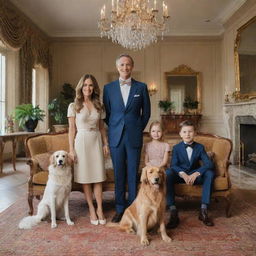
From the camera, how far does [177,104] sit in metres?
8.88

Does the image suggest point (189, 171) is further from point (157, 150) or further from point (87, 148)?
point (87, 148)

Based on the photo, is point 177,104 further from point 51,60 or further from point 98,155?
point 98,155

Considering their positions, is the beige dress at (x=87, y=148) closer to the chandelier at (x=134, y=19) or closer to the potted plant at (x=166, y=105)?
the chandelier at (x=134, y=19)

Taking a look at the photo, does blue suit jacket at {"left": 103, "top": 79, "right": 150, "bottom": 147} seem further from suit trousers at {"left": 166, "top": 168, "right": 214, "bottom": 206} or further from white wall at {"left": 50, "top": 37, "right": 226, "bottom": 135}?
white wall at {"left": 50, "top": 37, "right": 226, "bottom": 135}

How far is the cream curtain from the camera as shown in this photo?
555 cm

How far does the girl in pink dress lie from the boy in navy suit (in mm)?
103

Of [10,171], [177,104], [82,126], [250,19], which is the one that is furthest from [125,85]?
[177,104]

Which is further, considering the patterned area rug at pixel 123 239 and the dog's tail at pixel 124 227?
the dog's tail at pixel 124 227

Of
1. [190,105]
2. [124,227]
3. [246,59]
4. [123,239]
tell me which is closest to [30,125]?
[124,227]

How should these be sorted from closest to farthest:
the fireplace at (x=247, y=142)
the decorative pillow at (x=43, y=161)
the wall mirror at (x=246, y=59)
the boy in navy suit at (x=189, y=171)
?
the boy in navy suit at (x=189, y=171), the decorative pillow at (x=43, y=161), the wall mirror at (x=246, y=59), the fireplace at (x=247, y=142)

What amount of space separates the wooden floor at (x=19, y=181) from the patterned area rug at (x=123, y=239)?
70 cm

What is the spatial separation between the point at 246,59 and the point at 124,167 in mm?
5001

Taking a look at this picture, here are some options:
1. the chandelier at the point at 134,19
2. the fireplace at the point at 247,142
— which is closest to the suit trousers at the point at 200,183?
the chandelier at the point at 134,19

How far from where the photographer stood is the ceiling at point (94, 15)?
21.2 ft
